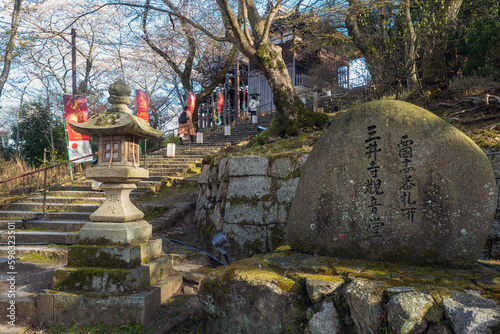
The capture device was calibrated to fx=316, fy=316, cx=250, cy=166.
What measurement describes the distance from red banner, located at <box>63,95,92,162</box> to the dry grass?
1.40 m

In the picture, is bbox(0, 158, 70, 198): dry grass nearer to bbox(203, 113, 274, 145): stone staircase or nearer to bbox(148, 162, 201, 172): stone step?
bbox(148, 162, 201, 172): stone step

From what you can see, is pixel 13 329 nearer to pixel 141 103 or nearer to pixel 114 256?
pixel 114 256

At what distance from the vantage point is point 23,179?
11078 mm

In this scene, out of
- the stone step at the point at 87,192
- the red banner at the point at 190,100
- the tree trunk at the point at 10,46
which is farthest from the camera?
the red banner at the point at 190,100

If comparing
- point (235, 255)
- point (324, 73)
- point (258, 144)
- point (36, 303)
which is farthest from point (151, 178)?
point (324, 73)

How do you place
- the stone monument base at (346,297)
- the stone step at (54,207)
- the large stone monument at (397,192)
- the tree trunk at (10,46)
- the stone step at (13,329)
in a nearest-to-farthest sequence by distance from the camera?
1. the stone monument base at (346,297)
2. the large stone monument at (397,192)
3. the stone step at (13,329)
4. the stone step at (54,207)
5. the tree trunk at (10,46)

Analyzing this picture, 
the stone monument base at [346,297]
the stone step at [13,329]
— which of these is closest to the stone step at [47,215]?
the stone step at [13,329]

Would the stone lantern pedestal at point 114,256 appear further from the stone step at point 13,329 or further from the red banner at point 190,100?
the red banner at point 190,100

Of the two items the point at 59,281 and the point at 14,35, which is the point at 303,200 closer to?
the point at 59,281

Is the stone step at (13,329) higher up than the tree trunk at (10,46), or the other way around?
the tree trunk at (10,46)

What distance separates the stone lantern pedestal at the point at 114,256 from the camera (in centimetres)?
385

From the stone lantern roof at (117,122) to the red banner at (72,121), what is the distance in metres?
7.45

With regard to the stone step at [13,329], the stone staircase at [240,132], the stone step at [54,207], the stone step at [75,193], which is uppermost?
the stone staircase at [240,132]

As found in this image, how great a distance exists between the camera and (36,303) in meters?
3.93
